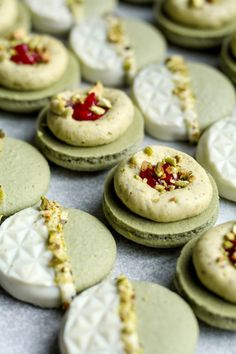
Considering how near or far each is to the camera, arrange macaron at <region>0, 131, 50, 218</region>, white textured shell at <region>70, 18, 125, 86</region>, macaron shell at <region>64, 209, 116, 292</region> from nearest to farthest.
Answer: macaron shell at <region>64, 209, 116, 292</region> < macaron at <region>0, 131, 50, 218</region> < white textured shell at <region>70, 18, 125, 86</region>

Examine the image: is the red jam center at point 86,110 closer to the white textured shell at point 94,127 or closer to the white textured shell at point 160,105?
the white textured shell at point 94,127

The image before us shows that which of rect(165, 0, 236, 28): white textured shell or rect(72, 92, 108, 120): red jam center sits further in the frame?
rect(165, 0, 236, 28): white textured shell

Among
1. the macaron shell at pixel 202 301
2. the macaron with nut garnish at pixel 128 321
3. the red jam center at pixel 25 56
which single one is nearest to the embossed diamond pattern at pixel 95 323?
the macaron with nut garnish at pixel 128 321

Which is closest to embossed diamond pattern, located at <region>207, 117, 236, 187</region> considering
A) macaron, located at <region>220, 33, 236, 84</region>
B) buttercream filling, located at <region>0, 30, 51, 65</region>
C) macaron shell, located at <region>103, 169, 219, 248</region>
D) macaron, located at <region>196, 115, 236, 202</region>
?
macaron, located at <region>196, 115, 236, 202</region>

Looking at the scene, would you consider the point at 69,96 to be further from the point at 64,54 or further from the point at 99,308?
the point at 99,308

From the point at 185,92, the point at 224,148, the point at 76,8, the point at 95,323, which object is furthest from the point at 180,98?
the point at 95,323

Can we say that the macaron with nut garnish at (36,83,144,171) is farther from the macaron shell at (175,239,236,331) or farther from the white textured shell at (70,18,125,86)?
the macaron shell at (175,239,236,331)
